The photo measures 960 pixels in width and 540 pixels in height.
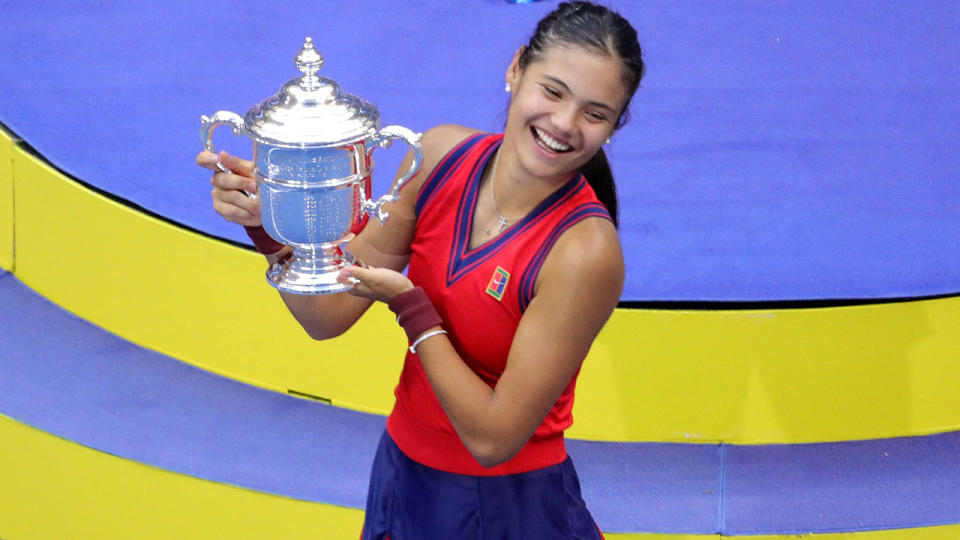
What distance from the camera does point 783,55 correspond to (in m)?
4.27

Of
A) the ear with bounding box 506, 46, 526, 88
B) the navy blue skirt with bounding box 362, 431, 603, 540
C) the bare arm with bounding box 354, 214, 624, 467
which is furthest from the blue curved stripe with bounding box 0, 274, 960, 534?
the ear with bounding box 506, 46, 526, 88

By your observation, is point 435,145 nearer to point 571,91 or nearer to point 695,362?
point 571,91

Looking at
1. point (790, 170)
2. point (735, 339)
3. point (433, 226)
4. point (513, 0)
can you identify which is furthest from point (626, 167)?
point (433, 226)

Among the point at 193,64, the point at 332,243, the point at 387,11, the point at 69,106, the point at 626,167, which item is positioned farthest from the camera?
the point at 387,11

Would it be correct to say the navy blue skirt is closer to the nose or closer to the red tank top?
the red tank top

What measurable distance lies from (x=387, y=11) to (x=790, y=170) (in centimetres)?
178

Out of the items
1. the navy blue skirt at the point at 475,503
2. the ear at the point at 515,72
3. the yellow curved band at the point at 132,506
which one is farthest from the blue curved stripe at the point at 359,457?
the ear at the point at 515,72

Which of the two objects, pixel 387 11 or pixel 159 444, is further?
pixel 387 11

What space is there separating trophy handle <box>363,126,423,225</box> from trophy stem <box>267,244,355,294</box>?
78 mm

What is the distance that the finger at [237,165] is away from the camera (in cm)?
165

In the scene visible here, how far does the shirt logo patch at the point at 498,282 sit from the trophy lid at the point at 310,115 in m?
0.24

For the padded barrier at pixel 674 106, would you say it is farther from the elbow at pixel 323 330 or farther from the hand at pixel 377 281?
the hand at pixel 377 281

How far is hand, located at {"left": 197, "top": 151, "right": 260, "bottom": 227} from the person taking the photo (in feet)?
5.39

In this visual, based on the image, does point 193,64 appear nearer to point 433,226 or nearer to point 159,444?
point 159,444
